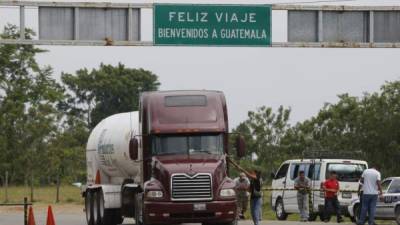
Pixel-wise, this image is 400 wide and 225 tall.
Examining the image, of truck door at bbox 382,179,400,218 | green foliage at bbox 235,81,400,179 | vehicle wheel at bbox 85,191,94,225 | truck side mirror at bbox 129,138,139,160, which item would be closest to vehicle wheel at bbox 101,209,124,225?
vehicle wheel at bbox 85,191,94,225

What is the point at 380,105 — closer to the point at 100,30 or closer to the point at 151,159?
the point at 100,30

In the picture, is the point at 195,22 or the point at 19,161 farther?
the point at 19,161

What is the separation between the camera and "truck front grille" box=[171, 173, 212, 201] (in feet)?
77.6

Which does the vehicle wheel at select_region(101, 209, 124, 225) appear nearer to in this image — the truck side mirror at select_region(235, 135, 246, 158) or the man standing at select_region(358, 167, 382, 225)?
the truck side mirror at select_region(235, 135, 246, 158)

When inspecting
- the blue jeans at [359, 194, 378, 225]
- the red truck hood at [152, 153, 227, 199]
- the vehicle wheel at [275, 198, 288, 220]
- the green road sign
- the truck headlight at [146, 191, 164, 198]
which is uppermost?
the green road sign

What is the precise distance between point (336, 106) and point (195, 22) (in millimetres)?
41308

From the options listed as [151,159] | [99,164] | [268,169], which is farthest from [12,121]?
[151,159]

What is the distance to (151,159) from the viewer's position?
80.1 feet

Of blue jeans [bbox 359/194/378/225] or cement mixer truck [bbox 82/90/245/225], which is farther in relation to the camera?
blue jeans [bbox 359/194/378/225]

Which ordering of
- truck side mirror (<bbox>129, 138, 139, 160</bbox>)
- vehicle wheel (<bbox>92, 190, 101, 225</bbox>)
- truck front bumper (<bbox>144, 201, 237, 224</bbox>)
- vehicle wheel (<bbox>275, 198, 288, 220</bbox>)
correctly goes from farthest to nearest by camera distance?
vehicle wheel (<bbox>275, 198, 288, 220</bbox>)
vehicle wheel (<bbox>92, 190, 101, 225</bbox>)
truck side mirror (<bbox>129, 138, 139, 160</bbox>)
truck front bumper (<bbox>144, 201, 237, 224</bbox>)

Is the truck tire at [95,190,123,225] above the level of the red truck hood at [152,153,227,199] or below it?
below

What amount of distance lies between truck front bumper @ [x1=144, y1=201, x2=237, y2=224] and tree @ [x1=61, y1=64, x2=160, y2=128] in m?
82.6

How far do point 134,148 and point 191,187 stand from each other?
6.71 feet

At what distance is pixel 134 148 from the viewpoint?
82.1 ft
